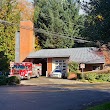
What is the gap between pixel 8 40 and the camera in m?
64.2

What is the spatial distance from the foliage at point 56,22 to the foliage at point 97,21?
53748mm

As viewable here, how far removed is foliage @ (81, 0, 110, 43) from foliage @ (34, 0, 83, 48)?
5375cm

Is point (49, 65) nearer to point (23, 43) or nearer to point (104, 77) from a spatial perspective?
point (23, 43)

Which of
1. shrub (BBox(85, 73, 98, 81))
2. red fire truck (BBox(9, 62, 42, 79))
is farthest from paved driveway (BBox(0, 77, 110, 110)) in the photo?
red fire truck (BBox(9, 62, 42, 79))

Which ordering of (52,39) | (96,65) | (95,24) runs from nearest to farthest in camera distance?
(95,24), (96,65), (52,39)

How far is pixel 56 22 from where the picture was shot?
228 ft

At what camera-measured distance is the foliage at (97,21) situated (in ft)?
39.4

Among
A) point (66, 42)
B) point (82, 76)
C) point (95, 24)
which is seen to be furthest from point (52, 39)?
point (95, 24)

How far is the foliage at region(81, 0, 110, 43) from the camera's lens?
39.4 feet

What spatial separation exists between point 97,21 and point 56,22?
56806mm

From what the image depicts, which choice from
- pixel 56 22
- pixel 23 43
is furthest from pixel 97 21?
pixel 56 22

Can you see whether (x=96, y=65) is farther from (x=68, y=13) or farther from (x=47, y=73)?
(x=68, y=13)

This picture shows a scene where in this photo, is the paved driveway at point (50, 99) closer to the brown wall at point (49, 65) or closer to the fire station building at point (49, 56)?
the fire station building at point (49, 56)

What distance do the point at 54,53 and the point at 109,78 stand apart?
12.8m
